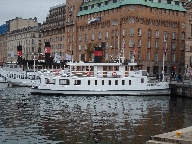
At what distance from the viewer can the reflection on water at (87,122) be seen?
3197 centimetres

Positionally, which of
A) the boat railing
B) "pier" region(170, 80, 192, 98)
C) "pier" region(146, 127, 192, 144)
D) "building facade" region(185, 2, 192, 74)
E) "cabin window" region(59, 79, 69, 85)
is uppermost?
"building facade" region(185, 2, 192, 74)

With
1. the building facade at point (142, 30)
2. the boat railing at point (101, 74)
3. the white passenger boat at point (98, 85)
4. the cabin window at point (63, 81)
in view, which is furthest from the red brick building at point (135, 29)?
the cabin window at point (63, 81)

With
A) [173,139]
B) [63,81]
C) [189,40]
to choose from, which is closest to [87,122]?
[173,139]

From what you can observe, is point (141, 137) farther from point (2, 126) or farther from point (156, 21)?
point (156, 21)

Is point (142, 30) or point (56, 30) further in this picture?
point (56, 30)

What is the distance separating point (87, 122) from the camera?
3988 cm

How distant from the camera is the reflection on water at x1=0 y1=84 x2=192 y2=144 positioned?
1259 inches

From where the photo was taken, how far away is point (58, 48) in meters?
170

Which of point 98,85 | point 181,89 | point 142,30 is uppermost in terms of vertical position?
point 142,30

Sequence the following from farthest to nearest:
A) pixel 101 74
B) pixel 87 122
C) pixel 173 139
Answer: pixel 101 74 < pixel 87 122 < pixel 173 139

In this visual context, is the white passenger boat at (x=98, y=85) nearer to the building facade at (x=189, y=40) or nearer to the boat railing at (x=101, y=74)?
the boat railing at (x=101, y=74)

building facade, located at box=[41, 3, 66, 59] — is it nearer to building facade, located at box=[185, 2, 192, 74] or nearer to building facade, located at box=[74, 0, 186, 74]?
building facade, located at box=[74, 0, 186, 74]

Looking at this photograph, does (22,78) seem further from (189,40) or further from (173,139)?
(173,139)

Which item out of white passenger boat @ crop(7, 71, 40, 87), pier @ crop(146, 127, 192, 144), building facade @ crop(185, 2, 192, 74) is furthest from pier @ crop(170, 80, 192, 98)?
pier @ crop(146, 127, 192, 144)
